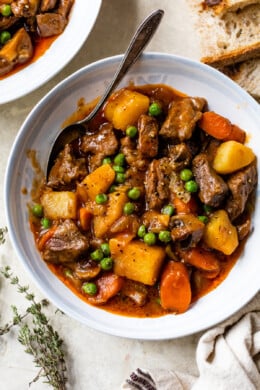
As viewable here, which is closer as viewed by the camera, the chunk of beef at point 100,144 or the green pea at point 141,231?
the green pea at point 141,231

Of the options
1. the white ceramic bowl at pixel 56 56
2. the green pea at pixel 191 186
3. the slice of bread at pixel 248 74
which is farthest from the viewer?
the slice of bread at pixel 248 74

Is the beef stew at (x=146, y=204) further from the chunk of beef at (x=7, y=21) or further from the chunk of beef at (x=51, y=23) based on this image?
the chunk of beef at (x=7, y=21)

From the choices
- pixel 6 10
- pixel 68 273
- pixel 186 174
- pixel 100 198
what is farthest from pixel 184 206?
pixel 6 10

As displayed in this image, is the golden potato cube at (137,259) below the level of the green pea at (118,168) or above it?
below

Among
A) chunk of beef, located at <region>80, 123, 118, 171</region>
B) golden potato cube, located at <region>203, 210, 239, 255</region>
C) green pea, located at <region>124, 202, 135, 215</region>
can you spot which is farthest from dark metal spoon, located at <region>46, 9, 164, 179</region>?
golden potato cube, located at <region>203, 210, 239, 255</region>

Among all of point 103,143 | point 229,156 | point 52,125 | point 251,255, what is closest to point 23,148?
point 52,125

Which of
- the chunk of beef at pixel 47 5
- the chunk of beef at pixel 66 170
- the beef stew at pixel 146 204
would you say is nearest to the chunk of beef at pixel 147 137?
the beef stew at pixel 146 204

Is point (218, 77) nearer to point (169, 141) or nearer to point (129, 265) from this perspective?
point (169, 141)

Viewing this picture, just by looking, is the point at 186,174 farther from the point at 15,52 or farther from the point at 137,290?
the point at 15,52
